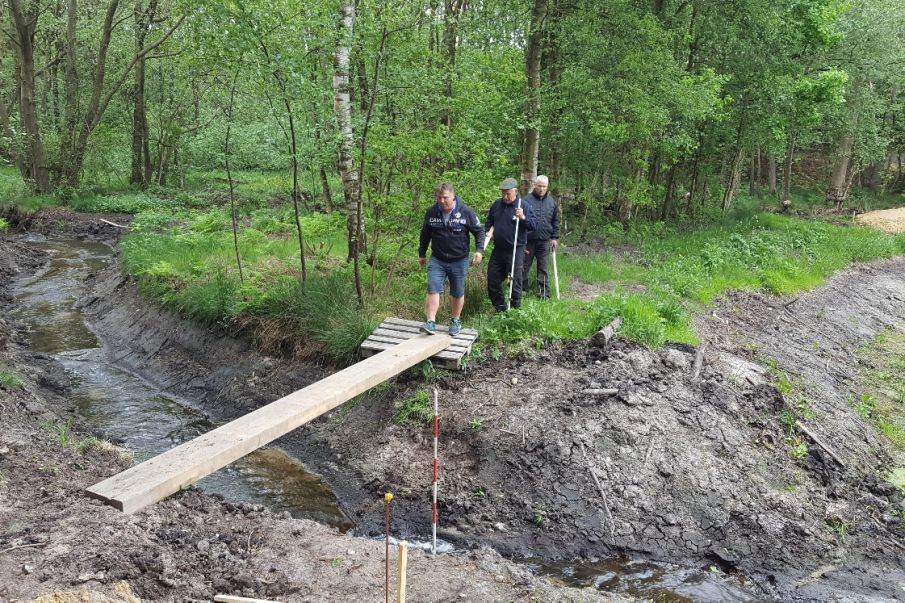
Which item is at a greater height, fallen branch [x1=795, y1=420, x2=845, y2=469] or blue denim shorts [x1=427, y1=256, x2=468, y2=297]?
blue denim shorts [x1=427, y1=256, x2=468, y2=297]

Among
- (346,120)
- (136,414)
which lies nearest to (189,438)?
(136,414)

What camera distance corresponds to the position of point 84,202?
931 inches

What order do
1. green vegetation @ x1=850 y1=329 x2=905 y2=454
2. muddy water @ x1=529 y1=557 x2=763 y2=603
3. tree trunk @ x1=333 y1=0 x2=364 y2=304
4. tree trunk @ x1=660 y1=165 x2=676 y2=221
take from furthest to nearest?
tree trunk @ x1=660 y1=165 x2=676 y2=221, tree trunk @ x1=333 y1=0 x2=364 y2=304, green vegetation @ x1=850 y1=329 x2=905 y2=454, muddy water @ x1=529 y1=557 x2=763 y2=603

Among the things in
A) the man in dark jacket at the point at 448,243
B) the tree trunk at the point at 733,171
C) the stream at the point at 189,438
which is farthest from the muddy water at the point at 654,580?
the tree trunk at the point at 733,171

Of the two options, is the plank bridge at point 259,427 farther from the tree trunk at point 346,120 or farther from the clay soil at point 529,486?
the tree trunk at point 346,120

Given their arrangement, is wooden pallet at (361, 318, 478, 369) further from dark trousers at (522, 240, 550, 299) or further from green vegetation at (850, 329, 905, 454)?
green vegetation at (850, 329, 905, 454)

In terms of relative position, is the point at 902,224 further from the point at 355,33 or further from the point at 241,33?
the point at 241,33

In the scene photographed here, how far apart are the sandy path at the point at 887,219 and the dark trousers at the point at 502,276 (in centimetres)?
1919

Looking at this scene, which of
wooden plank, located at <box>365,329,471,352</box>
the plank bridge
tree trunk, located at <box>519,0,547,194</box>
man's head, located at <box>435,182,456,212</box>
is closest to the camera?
the plank bridge

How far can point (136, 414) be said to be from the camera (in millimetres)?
9430

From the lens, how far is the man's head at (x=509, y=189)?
952 centimetres

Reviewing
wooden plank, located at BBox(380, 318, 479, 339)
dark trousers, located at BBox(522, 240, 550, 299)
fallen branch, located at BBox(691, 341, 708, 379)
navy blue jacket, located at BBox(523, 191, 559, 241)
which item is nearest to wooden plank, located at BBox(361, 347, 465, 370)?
wooden plank, located at BBox(380, 318, 479, 339)

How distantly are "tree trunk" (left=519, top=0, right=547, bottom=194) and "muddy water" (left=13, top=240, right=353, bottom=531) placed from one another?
301 inches

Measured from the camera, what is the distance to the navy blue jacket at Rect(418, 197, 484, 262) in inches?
340
